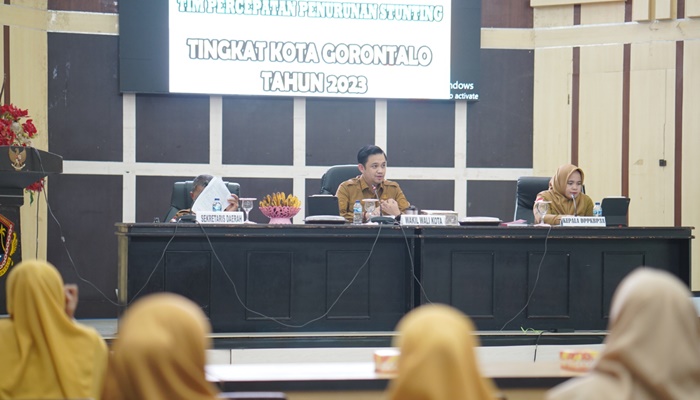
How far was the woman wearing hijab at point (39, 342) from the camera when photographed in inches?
94.0

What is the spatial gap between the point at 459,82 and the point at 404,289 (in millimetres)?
3145

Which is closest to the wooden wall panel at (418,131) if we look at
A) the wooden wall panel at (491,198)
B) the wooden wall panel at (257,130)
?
the wooden wall panel at (491,198)

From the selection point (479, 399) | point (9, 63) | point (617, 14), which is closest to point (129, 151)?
point (9, 63)

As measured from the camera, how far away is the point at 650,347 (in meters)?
1.81

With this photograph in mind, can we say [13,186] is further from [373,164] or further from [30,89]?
[373,164]

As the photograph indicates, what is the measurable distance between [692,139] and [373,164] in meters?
3.29

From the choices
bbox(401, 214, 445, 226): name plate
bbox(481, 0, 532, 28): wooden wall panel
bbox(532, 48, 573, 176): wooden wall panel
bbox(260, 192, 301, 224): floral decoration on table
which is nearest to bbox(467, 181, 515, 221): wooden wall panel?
bbox(532, 48, 573, 176): wooden wall panel

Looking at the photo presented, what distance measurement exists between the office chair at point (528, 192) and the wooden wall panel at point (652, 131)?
1.80m

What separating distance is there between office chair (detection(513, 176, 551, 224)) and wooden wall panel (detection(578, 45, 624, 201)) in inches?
67.2

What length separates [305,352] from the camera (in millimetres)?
5164

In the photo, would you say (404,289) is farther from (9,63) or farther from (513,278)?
(9,63)

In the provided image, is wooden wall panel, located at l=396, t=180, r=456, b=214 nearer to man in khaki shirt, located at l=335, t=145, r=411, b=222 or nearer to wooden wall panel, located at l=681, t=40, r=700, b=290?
man in khaki shirt, located at l=335, t=145, r=411, b=222

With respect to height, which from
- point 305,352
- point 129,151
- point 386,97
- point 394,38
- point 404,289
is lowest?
point 305,352

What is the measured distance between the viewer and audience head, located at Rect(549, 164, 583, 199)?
6.08 metres
